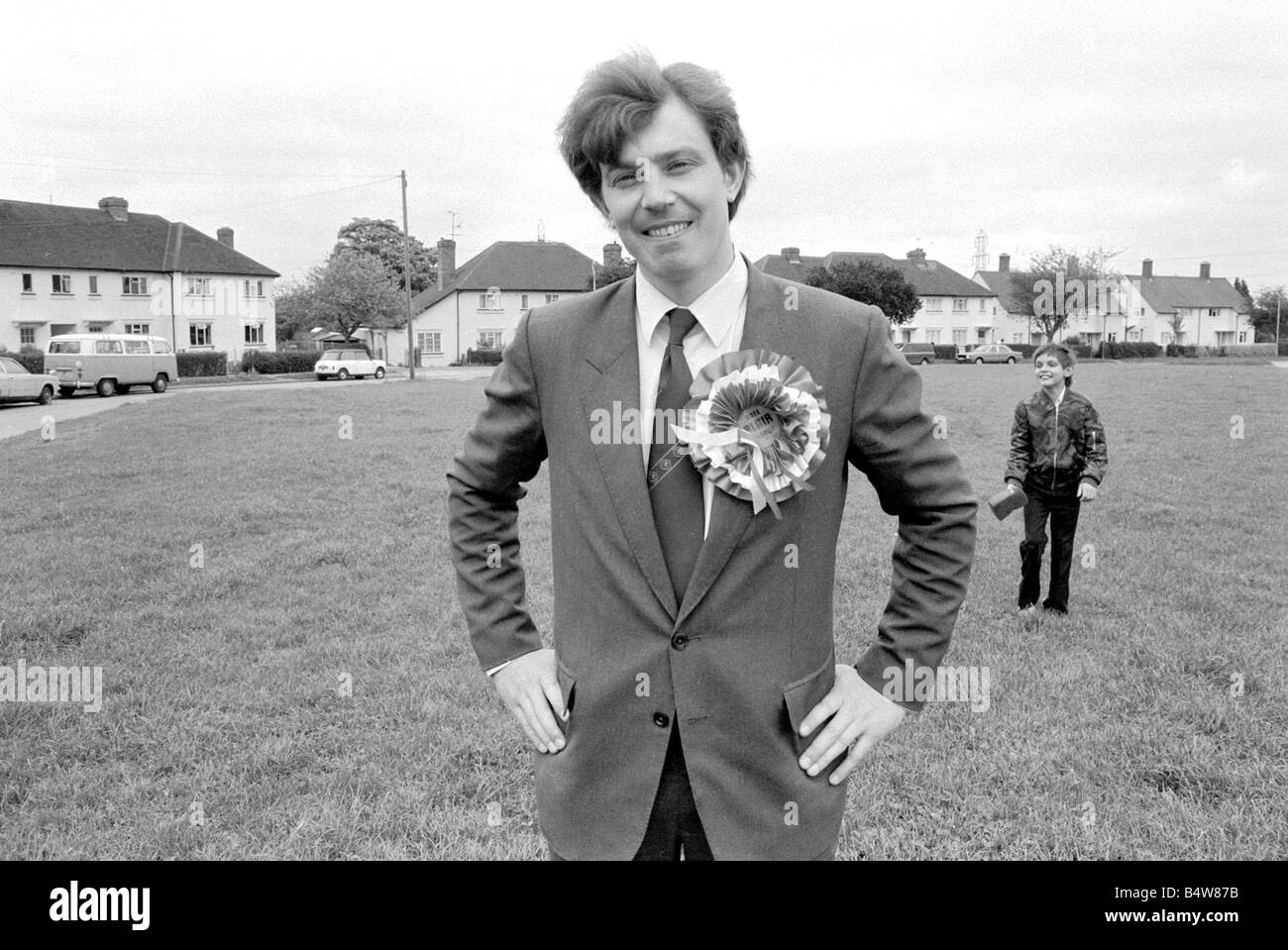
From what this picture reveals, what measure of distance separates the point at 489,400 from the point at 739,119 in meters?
0.76

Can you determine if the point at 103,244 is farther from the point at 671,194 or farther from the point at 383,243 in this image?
the point at 671,194

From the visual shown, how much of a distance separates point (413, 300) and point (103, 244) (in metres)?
20.4

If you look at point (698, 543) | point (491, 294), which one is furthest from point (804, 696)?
point (491, 294)

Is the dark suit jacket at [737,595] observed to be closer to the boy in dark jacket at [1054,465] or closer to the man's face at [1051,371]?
the boy in dark jacket at [1054,465]

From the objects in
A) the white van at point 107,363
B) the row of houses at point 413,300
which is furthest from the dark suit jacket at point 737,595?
the white van at point 107,363

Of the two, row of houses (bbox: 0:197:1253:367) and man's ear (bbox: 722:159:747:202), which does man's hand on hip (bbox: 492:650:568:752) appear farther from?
row of houses (bbox: 0:197:1253:367)

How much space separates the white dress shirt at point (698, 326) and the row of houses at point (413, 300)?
29.1m

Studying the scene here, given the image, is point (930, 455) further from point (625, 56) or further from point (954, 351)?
point (954, 351)

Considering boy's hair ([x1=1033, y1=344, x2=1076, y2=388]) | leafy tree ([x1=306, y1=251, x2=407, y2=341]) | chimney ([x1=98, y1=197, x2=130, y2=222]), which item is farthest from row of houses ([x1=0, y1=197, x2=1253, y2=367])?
boy's hair ([x1=1033, y1=344, x2=1076, y2=388])

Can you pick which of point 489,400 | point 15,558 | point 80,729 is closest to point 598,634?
point 489,400

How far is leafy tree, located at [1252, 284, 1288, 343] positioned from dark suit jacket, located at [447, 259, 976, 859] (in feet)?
317

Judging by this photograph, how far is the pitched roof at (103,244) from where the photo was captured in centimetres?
4609

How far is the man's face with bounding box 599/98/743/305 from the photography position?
71.7 inches

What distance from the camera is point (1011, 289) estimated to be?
70.4 metres
